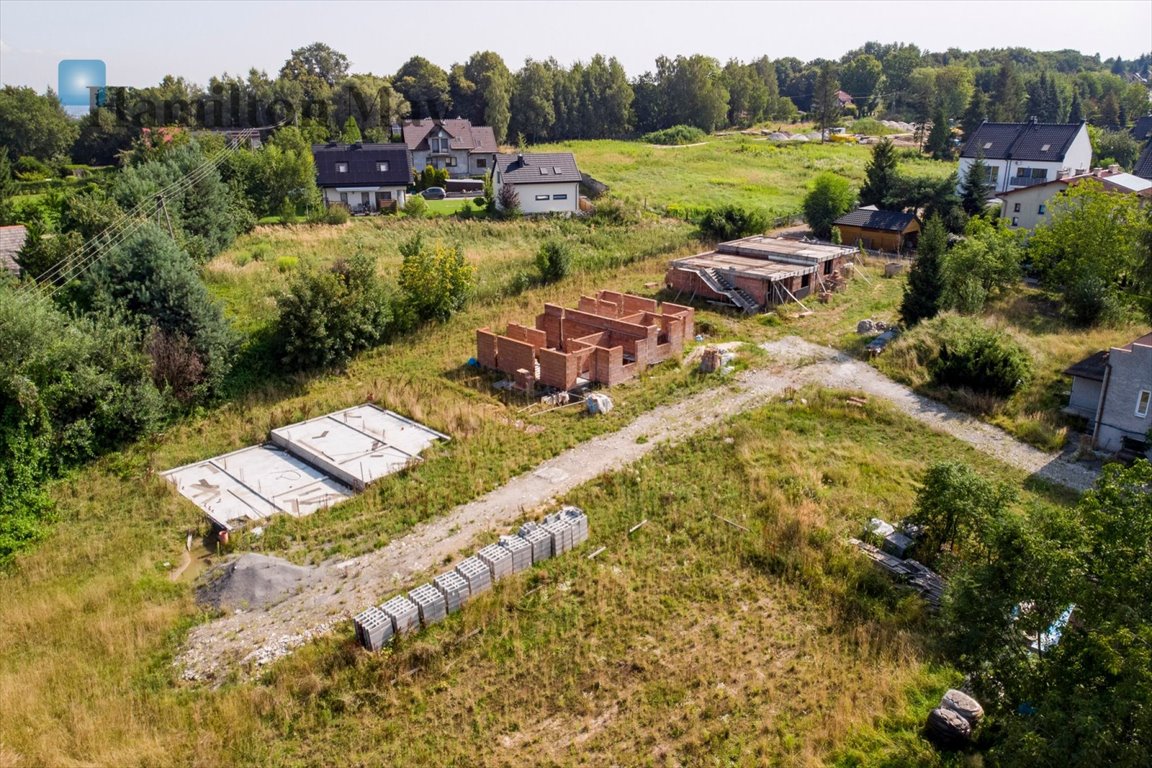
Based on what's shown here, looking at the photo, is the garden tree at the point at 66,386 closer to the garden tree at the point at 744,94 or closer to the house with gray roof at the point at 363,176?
the house with gray roof at the point at 363,176

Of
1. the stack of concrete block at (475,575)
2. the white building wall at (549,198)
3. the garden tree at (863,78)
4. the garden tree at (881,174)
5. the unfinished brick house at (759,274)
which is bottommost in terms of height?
the stack of concrete block at (475,575)

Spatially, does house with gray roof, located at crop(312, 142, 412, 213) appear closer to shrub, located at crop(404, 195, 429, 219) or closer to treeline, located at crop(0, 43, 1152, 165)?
shrub, located at crop(404, 195, 429, 219)

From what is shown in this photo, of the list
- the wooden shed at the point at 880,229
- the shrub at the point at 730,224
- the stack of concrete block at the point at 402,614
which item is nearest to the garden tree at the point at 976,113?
A: the wooden shed at the point at 880,229

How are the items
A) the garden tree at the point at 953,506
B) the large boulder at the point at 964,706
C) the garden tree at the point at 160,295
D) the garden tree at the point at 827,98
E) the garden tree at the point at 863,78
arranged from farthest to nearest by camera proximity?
the garden tree at the point at 863,78
the garden tree at the point at 827,98
the garden tree at the point at 160,295
the garden tree at the point at 953,506
the large boulder at the point at 964,706

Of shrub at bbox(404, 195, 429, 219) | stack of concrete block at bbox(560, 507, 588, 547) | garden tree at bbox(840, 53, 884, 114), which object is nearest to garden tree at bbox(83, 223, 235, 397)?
stack of concrete block at bbox(560, 507, 588, 547)

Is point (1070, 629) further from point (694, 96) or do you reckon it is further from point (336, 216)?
point (694, 96)

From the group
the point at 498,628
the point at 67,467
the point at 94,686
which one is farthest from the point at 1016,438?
the point at 67,467

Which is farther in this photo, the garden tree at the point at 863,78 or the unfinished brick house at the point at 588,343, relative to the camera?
the garden tree at the point at 863,78
